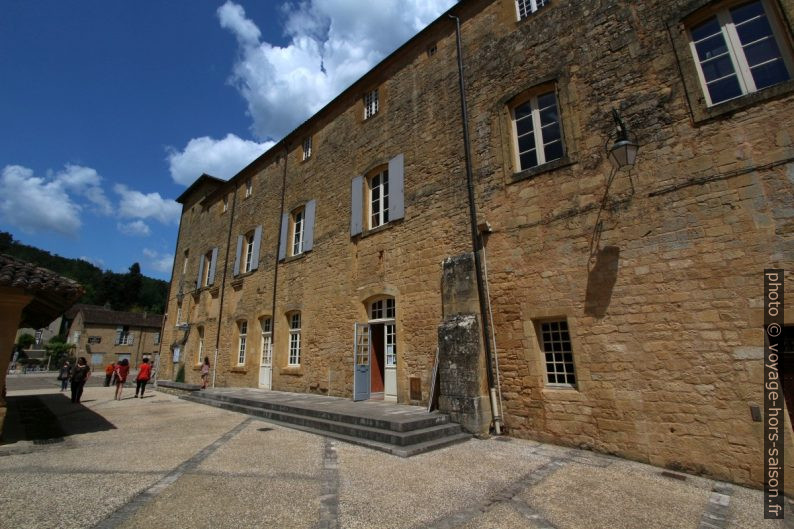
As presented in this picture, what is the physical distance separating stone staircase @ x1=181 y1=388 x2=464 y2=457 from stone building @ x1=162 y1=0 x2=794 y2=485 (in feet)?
2.95

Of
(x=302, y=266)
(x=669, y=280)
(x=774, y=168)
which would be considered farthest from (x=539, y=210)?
(x=302, y=266)

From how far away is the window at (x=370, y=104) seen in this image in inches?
422

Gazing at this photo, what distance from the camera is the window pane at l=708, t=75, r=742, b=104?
201 inches

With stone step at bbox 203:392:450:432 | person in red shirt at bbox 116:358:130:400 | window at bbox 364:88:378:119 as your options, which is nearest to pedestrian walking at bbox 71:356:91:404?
person in red shirt at bbox 116:358:130:400

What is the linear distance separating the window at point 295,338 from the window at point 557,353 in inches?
294

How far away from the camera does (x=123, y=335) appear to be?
39156 millimetres

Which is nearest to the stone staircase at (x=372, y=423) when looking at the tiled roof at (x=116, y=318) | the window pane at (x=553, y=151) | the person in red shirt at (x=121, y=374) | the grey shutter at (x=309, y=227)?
the grey shutter at (x=309, y=227)

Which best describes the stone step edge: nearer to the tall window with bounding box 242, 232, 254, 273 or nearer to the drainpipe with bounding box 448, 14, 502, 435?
the drainpipe with bounding box 448, 14, 502, 435

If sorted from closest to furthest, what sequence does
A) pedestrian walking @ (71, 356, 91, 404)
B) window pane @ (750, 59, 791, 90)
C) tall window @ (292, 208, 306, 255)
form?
window pane @ (750, 59, 791, 90)
pedestrian walking @ (71, 356, 91, 404)
tall window @ (292, 208, 306, 255)

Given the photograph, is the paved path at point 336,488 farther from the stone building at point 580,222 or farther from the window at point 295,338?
the window at point 295,338

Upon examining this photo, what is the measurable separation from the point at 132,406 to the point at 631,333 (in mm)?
11576

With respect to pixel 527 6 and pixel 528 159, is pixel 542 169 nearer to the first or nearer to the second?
pixel 528 159

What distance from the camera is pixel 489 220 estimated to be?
23.6 ft

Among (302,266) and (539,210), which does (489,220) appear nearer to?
(539,210)
